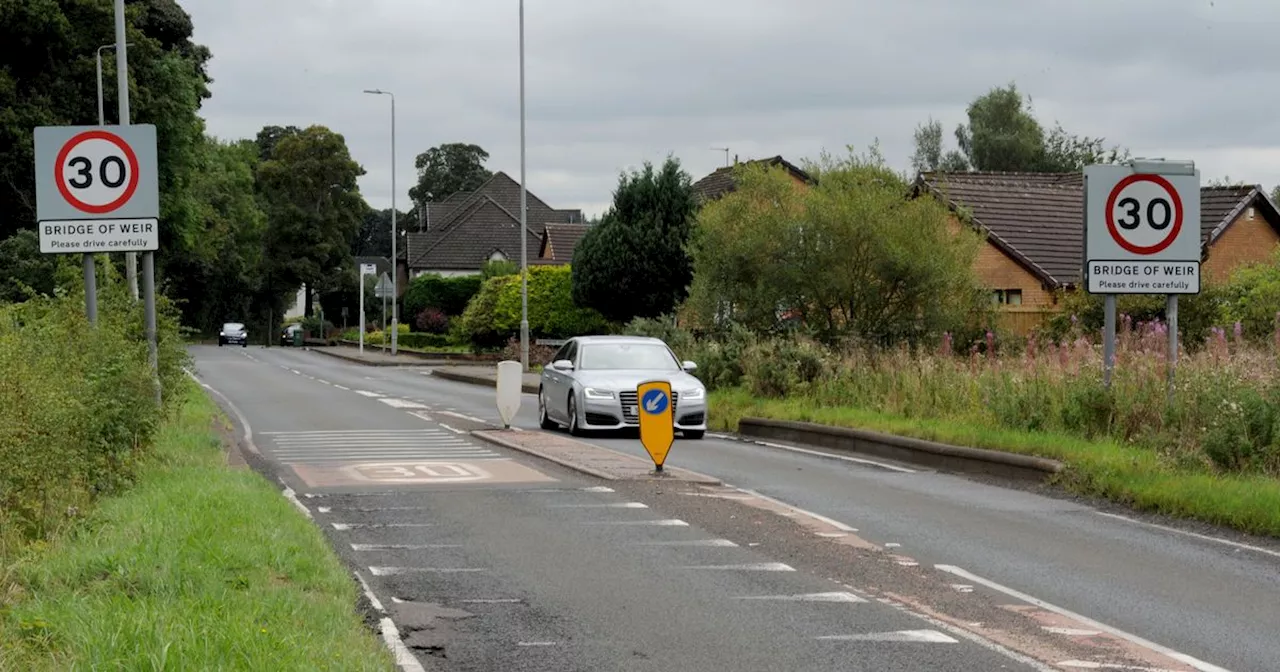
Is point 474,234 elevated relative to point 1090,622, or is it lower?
elevated

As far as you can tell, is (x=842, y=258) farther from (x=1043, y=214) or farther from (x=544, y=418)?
(x=1043, y=214)

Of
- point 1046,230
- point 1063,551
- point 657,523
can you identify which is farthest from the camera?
point 1046,230

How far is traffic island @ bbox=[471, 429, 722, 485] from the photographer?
54.0 feet

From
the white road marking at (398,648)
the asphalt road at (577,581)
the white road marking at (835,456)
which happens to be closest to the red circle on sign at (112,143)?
the asphalt road at (577,581)

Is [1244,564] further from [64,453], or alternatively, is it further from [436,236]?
[436,236]

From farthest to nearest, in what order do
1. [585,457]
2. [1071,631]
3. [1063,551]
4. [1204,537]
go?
[585,457], [1204,537], [1063,551], [1071,631]

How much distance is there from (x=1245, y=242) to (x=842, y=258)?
22818 mm

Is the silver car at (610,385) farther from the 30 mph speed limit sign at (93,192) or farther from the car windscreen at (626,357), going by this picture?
the 30 mph speed limit sign at (93,192)

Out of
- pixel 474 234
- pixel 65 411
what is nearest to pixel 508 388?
pixel 65 411

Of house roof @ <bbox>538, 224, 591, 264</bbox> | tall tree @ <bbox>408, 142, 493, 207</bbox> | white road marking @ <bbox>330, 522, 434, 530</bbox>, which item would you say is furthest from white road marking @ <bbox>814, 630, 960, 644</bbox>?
tall tree @ <bbox>408, 142, 493, 207</bbox>

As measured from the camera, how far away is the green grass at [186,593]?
654 cm

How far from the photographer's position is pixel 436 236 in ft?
333

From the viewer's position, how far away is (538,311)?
5744cm

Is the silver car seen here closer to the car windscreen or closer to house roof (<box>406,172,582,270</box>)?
the car windscreen
